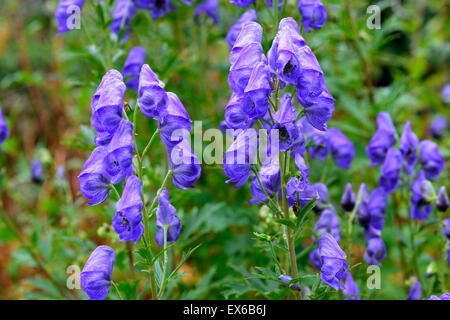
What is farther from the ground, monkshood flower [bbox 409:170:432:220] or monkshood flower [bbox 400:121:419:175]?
monkshood flower [bbox 400:121:419:175]

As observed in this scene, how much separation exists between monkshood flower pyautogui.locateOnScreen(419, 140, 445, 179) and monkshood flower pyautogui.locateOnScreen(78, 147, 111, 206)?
4.73ft

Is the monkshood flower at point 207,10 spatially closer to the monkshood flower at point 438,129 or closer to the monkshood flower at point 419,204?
the monkshood flower at point 419,204

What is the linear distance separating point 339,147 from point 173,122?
3.42 ft

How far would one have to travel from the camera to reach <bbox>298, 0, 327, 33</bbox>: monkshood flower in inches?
77.2

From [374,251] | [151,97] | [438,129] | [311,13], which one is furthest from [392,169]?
[438,129]

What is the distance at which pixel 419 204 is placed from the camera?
7.25 feet

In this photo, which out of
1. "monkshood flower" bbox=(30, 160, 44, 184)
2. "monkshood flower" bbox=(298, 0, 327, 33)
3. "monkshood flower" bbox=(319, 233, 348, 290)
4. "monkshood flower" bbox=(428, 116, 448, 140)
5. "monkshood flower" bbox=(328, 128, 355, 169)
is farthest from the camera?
"monkshood flower" bbox=(428, 116, 448, 140)

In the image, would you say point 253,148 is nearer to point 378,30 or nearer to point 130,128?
point 130,128

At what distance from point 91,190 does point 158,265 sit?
0.40m

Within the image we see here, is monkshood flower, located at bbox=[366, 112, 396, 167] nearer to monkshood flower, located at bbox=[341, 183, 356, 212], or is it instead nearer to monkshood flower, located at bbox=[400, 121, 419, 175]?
monkshood flower, located at bbox=[400, 121, 419, 175]

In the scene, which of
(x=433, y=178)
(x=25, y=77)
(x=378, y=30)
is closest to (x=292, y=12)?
(x=378, y=30)

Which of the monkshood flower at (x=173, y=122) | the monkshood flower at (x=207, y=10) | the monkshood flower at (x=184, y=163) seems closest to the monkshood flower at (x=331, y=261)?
the monkshood flower at (x=184, y=163)

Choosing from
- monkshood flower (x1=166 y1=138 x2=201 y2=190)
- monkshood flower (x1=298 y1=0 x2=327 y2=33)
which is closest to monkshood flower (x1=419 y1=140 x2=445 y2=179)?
monkshood flower (x1=298 y1=0 x2=327 y2=33)

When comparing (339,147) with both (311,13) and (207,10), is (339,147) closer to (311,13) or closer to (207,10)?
(311,13)
